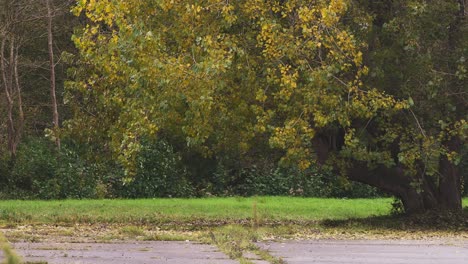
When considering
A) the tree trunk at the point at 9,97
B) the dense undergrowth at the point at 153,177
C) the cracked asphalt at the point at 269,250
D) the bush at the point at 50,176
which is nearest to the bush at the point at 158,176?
the dense undergrowth at the point at 153,177

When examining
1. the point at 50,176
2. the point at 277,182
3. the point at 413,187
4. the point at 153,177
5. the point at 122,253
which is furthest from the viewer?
the point at 277,182

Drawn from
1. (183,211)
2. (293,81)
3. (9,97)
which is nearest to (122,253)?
(293,81)

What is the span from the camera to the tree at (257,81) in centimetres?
1283

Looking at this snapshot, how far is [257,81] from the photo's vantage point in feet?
45.3

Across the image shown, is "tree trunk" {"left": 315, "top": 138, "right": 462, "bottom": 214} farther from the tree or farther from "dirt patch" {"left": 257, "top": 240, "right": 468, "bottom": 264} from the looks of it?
"dirt patch" {"left": 257, "top": 240, "right": 468, "bottom": 264}

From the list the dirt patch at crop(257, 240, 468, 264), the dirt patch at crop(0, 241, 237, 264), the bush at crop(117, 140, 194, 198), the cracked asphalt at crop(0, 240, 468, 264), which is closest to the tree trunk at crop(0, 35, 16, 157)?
the bush at crop(117, 140, 194, 198)

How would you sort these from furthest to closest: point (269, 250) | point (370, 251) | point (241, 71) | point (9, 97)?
point (9, 97), point (241, 71), point (370, 251), point (269, 250)

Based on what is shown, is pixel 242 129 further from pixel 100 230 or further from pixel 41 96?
pixel 41 96

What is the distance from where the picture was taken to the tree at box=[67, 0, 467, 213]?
12828mm

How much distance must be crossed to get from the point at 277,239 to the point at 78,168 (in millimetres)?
13854

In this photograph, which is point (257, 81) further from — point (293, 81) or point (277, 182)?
point (277, 182)

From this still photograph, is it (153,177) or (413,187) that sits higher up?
(153,177)

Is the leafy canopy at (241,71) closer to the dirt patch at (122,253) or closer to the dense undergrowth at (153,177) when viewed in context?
the dirt patch at (122,253)

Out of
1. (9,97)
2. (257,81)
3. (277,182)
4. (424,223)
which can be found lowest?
(424,223)
